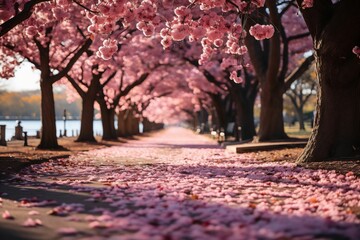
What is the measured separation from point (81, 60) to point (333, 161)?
87.1 ft

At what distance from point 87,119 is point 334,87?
22.5m

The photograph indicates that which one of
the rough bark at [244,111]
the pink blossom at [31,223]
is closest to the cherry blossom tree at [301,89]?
the rough bark at [244,111]

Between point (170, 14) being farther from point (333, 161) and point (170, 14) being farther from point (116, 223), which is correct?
point (116, 223)

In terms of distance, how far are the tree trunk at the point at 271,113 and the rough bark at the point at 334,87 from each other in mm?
8353

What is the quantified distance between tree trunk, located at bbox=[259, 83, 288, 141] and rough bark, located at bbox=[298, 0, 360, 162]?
8353 mm

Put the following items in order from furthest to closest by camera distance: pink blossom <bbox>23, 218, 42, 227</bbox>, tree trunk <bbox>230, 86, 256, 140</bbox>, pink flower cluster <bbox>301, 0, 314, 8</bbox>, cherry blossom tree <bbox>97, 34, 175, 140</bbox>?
cherry blossom tree <bbox>97, 34, 175, 140</bbox>, tree trunk <bbox>230, 86, 256, 140</bbox>, pink flower cluster <bbox>301, 0, 314, 8</bbox>, pink blossom <bbox>23, 218, 42, 227</bbox>

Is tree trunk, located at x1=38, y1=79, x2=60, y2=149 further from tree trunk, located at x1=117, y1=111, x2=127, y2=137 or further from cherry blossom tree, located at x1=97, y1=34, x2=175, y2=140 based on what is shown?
tree trunk, located at x1=117, y1=111, x2=127, y2=137

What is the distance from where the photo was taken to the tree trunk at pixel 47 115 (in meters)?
20.9

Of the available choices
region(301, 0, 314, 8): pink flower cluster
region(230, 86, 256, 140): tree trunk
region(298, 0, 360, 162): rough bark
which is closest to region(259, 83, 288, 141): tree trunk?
region(230, 86, 256, 140): tree trunk

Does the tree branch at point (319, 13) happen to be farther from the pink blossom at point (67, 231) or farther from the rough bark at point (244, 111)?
the rough bark at point (244, 111)

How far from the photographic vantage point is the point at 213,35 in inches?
442

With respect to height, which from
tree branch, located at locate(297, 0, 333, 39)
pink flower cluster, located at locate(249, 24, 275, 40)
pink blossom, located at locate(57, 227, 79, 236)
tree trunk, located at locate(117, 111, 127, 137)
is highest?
tree branch, located at locate(297, 0, 333, 39)

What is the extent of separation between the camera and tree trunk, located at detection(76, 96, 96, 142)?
3042cm

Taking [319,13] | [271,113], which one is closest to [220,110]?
[271,113]
